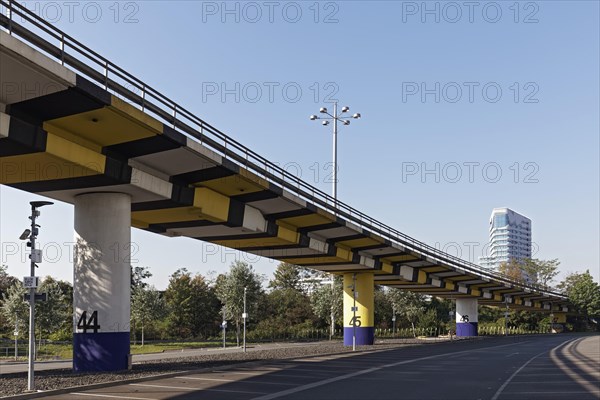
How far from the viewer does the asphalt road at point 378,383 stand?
16.7 metres

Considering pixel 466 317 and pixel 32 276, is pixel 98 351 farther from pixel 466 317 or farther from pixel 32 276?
pixel 466 317

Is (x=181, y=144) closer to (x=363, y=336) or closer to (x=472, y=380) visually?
(x=472, y=380)

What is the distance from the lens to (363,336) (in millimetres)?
47938

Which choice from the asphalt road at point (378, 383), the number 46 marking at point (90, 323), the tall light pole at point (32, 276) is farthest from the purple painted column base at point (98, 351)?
the tall light pole at point (32, 276)

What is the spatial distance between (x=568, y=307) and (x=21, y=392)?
11118 cm

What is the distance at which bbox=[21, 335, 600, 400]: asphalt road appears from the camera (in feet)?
54.9

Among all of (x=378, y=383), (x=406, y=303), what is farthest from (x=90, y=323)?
(x=406, y=303)

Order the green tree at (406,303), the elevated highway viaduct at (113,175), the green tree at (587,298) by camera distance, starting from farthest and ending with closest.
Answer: the green tree at (587,298)
the green tree at (406,303)
the elevated highway viaduct at (113,175)

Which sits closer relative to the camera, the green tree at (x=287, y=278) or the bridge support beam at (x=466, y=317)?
the bridge support beam at (x=466, y=317)

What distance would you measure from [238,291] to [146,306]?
949 cm

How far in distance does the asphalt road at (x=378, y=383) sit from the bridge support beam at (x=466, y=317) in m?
50.6

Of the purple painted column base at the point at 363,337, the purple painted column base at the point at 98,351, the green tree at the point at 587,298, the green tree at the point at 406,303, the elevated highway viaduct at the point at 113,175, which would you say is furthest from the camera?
the green tree at the point at 587,298

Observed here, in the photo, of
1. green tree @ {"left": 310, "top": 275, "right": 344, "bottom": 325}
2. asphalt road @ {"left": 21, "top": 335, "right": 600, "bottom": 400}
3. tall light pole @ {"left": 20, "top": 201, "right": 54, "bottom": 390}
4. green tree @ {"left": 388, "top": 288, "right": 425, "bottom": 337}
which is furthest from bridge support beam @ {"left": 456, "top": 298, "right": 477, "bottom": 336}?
tall light pole @ {"left": 20, "top": 201, "right": 54, "bottom": 390}

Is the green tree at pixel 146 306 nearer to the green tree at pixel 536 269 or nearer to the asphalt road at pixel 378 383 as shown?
the asphalt road at pixel 378 383
